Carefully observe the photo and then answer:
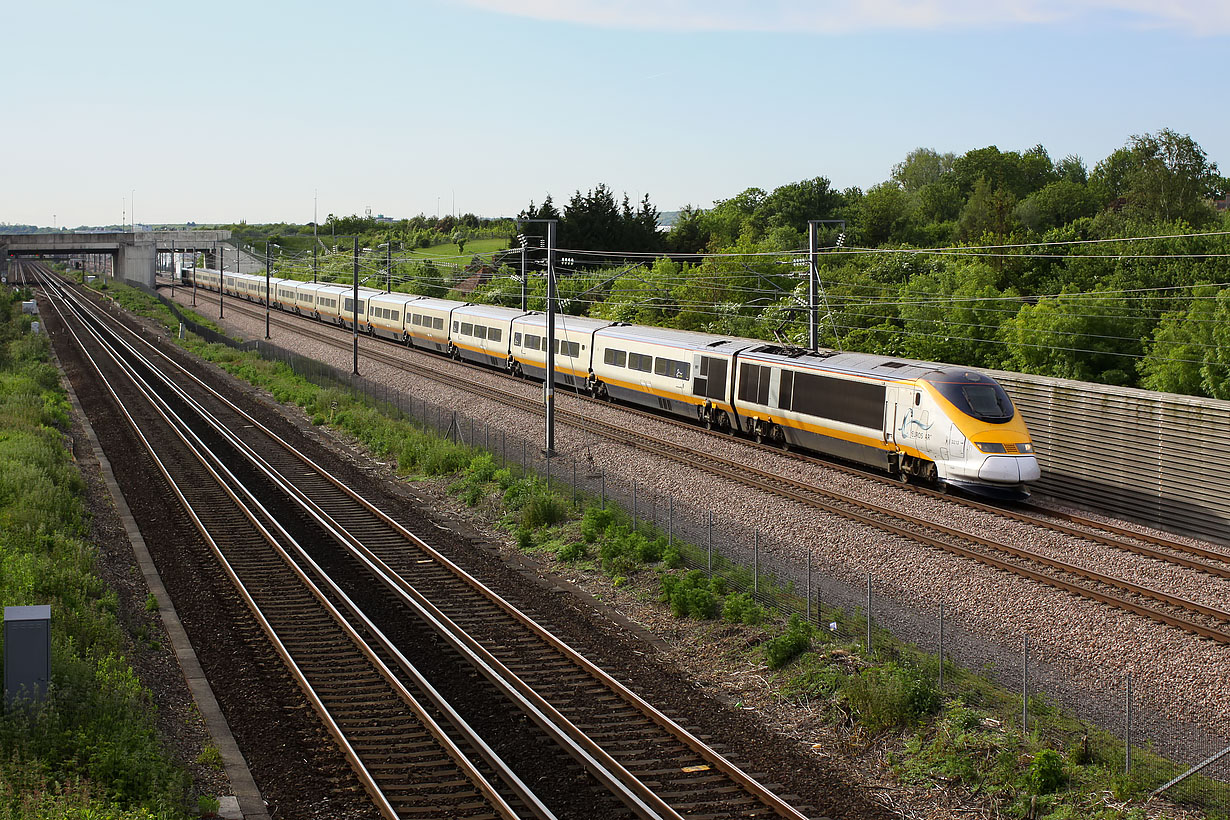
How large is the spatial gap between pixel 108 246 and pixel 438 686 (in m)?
124

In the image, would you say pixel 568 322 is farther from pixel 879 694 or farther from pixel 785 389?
pixel 879 694

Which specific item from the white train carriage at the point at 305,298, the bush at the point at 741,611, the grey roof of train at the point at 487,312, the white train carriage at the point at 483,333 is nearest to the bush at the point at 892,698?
the bush at the point at 741,611

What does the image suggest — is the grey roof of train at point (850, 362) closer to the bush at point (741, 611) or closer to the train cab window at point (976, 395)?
the train cab window at point (976, 395)

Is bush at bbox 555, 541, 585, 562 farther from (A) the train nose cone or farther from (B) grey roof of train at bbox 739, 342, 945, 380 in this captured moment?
(B) grey roof of train at bbox 739, 342, 945, 380

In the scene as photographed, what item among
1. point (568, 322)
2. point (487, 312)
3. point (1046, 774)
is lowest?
point (1046, 774)

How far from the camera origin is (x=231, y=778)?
11.3 meters

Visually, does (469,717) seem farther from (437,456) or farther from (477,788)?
(437,456)

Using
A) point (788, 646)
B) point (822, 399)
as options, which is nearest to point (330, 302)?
point (822, 399)

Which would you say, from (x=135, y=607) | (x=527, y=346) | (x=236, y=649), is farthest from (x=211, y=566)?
(x=527, y=346)

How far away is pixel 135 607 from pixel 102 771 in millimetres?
7473

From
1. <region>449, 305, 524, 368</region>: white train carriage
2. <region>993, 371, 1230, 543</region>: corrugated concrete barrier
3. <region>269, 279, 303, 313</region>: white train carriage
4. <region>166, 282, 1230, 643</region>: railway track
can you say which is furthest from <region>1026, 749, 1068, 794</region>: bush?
<region>269, 279, 303, 313</region>: white train carriage

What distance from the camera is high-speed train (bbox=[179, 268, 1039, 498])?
22.2 m

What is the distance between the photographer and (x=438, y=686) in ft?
45.0

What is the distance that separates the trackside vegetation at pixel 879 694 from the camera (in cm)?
1030
